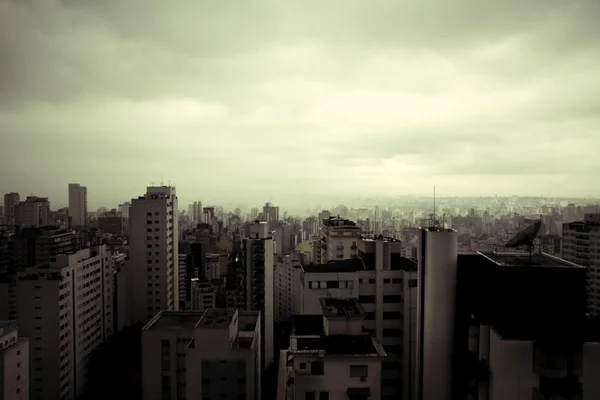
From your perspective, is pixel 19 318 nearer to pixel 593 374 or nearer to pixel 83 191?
pixel 593 374

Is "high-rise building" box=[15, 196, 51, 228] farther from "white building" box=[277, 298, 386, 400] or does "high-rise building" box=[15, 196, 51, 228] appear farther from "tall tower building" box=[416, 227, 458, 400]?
"tall tower building" box=[416, 227, 458, 400]

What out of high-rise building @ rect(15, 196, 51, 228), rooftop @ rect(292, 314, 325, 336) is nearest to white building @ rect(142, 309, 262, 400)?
rooftop @ rect(292, 314, 325, 336)

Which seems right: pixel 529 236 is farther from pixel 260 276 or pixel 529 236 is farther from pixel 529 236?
pixel 260 276

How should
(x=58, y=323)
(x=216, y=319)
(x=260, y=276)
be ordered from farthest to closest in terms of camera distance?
(x=260, y=276) < (x=58, y=323) < (x=216, y=319)

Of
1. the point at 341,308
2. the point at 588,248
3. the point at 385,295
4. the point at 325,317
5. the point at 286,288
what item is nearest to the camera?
the point at 325,317

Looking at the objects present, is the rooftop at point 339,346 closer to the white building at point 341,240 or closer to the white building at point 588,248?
the white building at point 341,240

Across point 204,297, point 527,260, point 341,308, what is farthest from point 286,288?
point 527,260
